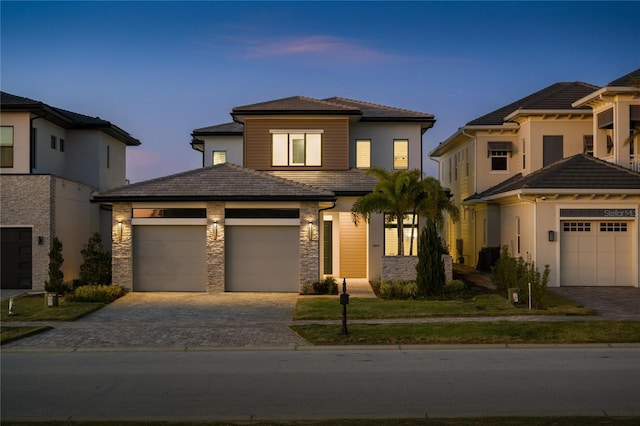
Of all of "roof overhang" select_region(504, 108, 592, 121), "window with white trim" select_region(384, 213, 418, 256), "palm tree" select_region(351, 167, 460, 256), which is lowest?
"window with white trim" select_region(384, 213, 418, 256)

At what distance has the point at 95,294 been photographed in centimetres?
2067

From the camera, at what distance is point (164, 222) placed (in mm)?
23000

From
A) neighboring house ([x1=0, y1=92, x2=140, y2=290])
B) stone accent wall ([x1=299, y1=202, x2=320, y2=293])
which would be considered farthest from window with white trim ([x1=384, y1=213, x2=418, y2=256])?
neighboring house ([x1=0, y1=92, x2=140, y2=290])

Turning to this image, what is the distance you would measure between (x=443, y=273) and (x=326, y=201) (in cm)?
472

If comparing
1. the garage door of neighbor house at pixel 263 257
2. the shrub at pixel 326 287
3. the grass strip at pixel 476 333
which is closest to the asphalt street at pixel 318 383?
the grass strip at pixel 476 333

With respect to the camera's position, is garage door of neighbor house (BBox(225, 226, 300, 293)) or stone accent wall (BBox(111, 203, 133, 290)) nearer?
stone accent wall (BBox(111, 203, 133, 290))

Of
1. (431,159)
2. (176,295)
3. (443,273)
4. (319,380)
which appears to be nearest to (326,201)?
(443,273)

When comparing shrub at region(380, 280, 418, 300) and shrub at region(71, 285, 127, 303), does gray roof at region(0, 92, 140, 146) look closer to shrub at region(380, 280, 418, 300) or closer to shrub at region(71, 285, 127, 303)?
shrub at region(71, 285, 127, 303)

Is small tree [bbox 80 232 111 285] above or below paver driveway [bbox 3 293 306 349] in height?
above

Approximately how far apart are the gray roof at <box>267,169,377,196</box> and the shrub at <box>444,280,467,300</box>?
523cm

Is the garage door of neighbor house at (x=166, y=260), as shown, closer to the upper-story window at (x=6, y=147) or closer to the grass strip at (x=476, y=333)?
the upper-story window at (x=6, y=147)

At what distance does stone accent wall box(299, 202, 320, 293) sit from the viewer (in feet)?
74.6

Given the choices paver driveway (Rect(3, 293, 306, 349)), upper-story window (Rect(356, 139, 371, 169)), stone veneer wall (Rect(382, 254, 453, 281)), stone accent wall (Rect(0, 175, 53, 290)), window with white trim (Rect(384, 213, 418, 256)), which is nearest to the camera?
paver driveway (Rect(3, 293, 306, 349))

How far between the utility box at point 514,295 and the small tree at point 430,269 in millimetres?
2562
